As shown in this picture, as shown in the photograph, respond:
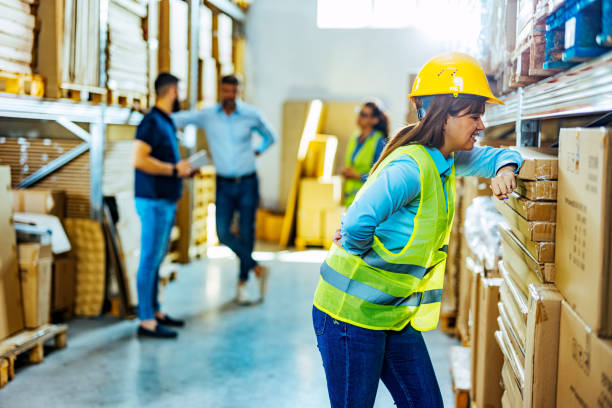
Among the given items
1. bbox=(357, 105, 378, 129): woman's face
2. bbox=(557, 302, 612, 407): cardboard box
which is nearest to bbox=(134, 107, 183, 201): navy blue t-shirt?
bbox=(357, 105, 378, 129): woman's face

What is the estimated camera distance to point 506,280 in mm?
2961

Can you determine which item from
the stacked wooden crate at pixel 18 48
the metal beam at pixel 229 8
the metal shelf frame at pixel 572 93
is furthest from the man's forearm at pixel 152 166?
the metal beam at pixel 229 8

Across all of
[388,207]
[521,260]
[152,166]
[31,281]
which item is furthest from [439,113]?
[31,281]

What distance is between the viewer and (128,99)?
21.2 feet

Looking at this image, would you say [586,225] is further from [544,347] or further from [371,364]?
[371,364]

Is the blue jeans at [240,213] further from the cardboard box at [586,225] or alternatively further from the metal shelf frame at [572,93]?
the cardboard box at [586,225]

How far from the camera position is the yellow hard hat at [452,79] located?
7.28ft

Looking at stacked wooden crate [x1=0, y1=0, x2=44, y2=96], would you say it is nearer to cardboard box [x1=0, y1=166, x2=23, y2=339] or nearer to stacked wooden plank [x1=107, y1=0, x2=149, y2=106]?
cardboard box [x1=0, y1=166, x2=23, y2=339]

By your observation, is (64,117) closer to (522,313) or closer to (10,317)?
(10,317)

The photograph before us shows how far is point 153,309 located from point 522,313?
3.66 metres

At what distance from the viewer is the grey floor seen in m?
4.18

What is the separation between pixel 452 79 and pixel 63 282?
4.47m

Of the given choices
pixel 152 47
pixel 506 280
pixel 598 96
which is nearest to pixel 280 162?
pixel 152 47

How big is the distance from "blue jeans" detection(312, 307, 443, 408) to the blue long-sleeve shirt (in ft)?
1.01
